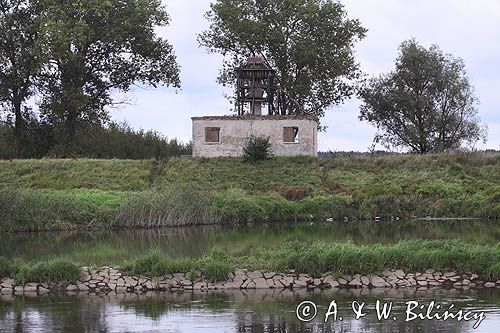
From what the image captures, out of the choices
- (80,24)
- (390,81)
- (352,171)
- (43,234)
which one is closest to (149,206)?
(43,234)

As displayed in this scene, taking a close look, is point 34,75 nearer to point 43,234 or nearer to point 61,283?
point 43,234

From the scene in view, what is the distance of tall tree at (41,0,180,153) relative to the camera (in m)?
60.4

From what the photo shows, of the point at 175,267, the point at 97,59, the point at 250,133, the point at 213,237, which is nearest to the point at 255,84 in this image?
the point at 250,133

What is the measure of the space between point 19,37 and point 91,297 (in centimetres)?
4299

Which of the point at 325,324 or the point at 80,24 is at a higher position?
the point at 80,24

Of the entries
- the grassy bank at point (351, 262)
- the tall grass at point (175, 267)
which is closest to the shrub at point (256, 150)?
the grassy bank at point (351, 262)

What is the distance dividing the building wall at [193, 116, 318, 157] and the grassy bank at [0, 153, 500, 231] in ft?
6.63

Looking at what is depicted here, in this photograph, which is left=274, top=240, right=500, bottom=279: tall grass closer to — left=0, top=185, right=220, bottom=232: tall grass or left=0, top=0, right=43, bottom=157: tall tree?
left=0, top=185, right=220, bottom=232: tall grass

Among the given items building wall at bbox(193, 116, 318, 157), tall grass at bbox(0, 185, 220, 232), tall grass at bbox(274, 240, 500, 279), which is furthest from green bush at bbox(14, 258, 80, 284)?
building wall at bbox(193, 116, 318, 157)

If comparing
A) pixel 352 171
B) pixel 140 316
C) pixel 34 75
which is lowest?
pixel 140 316

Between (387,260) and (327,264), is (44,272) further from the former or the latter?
(387,260)

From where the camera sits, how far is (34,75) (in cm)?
6256

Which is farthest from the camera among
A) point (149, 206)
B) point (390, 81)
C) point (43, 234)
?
point (390, 81)

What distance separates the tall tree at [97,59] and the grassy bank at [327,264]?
38157 millimetres
